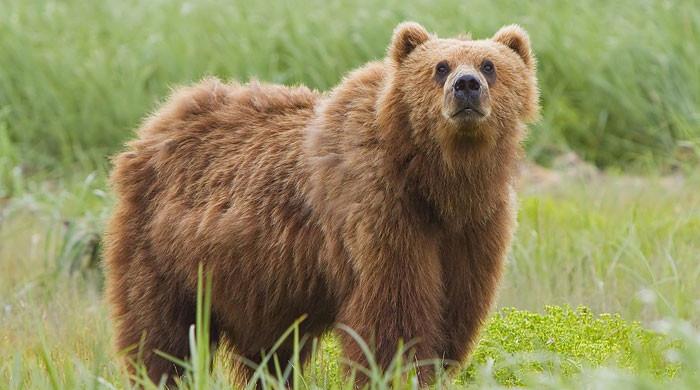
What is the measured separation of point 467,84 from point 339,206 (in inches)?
26.6

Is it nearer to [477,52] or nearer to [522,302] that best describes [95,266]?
[522,302]

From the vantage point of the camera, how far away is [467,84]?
4.48 meters

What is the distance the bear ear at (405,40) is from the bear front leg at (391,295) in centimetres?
71

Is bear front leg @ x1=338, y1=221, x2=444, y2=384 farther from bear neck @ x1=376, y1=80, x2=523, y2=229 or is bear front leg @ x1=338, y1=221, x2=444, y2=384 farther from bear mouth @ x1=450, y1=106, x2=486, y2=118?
bear mouth @ x1=450, y1=106, x2=486, y2=118

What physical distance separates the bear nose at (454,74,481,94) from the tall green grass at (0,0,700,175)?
16.9 ft

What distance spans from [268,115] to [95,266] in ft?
8.56

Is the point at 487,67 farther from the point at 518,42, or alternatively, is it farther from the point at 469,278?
the point at 469,278

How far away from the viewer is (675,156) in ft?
30.7

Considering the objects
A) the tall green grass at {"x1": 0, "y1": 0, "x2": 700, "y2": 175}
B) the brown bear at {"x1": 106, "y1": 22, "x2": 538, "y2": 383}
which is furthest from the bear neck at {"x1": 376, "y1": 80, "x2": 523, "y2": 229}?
the tall green grass at {"x1": 0, "y1": 0, "x2": 700, "y2": 175}

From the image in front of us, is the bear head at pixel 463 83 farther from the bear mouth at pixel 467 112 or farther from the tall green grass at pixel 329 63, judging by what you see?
the tall green grass at pixel 329 63

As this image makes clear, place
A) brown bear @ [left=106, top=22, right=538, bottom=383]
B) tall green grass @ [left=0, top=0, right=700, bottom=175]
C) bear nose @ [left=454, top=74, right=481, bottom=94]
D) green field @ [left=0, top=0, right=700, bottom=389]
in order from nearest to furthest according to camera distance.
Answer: bear nose @ [left=454, top=74, right=481, bottom=94]
brown bear @ [left=106, top=22, right=538, bottom=383]
green field @ [left=0, top=0, right=700, bottom=389]
tall green grass @ [left=0, top=0, right=700, bottom=175]

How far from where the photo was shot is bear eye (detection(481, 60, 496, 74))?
A: 15.4ft

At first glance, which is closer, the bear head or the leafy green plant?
the bear head

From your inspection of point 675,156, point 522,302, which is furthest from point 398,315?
point 675,156
